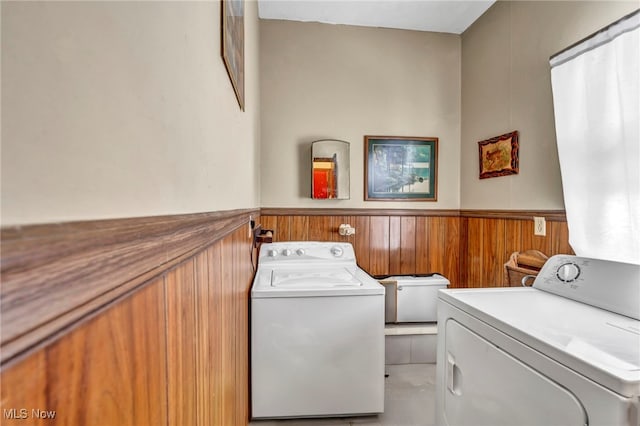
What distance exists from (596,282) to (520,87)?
1.39 metres

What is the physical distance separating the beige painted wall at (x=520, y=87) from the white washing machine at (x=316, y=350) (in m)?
1.26

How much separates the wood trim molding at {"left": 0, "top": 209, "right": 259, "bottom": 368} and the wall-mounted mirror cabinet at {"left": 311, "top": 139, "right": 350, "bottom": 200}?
7.21 feet

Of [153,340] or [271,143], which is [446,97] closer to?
[271,143]

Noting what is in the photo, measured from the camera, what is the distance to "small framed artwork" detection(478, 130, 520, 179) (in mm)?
2068

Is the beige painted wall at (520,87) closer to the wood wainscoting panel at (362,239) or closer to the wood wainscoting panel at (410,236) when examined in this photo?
the wood wainscoting panel at (410,236)

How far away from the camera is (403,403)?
6.27 feet

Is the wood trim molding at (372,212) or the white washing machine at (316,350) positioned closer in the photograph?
the white washing machine at (316,350)

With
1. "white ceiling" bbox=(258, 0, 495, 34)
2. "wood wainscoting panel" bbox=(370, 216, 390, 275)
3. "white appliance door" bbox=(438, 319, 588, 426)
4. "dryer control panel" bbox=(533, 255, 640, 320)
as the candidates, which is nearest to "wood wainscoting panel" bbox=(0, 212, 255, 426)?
"white appliance door" bbox=(438, 319, 588, 426)

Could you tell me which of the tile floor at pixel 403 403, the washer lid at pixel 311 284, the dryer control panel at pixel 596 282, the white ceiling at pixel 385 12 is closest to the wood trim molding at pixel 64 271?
the washer lid at pixel 311 284

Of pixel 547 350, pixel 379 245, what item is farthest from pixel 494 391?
pixel 379 245

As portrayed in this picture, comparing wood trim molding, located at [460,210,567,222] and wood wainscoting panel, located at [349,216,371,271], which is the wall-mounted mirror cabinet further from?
wood trim molding, located at [460,210,567,222]

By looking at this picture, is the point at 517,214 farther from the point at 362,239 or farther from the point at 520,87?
the point at 362,239

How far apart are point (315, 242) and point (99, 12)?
2.17m

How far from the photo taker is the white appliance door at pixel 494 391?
0.86 metres
